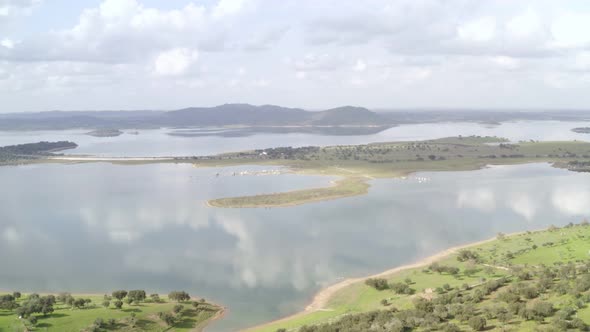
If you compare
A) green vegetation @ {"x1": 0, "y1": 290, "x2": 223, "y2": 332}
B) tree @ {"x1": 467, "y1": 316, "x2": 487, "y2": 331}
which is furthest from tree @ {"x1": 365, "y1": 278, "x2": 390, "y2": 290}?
tree @ {"x1": 467, "y1": 316, "x2": 487, "y2": 331}

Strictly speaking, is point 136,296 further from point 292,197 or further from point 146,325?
point 292,197

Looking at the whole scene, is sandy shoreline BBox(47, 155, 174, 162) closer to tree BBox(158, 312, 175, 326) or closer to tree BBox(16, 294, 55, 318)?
tree BBox(16, 294, 55, 318)

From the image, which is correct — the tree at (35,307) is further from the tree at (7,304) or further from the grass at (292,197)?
the grass at (292,197)

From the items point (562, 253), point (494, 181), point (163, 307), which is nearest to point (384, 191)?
point (494, 181)

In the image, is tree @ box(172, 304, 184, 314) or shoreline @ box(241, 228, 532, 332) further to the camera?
shoreline @ box(241, 228, 532, 332)

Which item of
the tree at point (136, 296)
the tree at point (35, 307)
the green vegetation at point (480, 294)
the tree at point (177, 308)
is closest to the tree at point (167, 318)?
the tree at point (177, 308)
